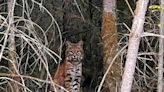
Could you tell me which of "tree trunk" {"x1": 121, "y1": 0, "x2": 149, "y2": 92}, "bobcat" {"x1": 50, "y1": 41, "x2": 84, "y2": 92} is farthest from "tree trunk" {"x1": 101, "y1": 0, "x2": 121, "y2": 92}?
"tree trunk" {"x1": 121, "y1": 0, "x2": 149, "y2": 92}

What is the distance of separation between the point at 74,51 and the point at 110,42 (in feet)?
A: 3.78

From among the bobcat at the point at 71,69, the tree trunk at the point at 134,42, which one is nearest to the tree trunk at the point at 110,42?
the bobcat at the point at 71,69

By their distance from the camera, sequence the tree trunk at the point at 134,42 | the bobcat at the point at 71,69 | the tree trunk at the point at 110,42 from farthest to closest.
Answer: the bobcat at the point at 71,69 → the tree trunk at the point at 110,42 → the tree trunk at the point at 134,42

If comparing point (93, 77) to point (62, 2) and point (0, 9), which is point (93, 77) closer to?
point (62, 2)

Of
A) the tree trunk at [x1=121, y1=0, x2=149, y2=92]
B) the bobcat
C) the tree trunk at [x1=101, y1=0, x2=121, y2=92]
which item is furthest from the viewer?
the bobcat

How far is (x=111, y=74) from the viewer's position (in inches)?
265

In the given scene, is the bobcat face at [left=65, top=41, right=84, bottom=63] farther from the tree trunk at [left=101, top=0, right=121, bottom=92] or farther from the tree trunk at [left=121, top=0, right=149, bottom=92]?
the tree trunk at [left=121, top=0, right=149, bottom=92]

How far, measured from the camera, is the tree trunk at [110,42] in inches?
264

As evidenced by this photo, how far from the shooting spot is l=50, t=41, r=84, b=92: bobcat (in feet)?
25.7

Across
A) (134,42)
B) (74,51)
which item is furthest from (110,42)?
(134,42)

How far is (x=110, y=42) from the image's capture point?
6895 millimetres

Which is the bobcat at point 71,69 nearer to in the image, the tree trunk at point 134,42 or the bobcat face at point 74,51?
the bobcat face at point 74,51

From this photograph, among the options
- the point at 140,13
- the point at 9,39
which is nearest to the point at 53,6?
the point at 9,39

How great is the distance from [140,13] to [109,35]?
3495 millimetres
